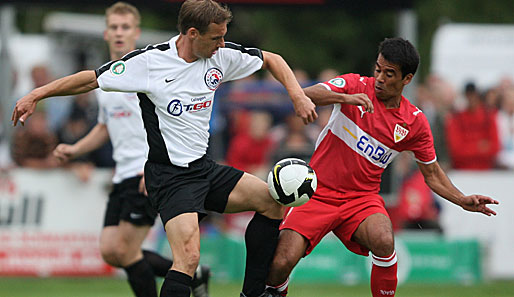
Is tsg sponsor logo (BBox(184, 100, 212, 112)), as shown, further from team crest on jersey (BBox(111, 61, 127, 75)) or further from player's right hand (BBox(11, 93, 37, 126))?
player's right hand (BBox(11, 93, 37, 126))

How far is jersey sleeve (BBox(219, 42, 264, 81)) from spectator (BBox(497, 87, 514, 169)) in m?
7.14

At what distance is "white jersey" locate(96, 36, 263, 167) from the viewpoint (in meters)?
6.65

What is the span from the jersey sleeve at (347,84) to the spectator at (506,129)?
21.3 feet

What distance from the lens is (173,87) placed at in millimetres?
6680

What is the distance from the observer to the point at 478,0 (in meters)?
23.0

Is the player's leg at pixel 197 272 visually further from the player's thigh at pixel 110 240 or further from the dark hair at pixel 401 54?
the dark hair at pixel 401 54

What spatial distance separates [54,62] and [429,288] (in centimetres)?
995

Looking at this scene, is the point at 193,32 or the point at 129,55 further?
the point at 129,55

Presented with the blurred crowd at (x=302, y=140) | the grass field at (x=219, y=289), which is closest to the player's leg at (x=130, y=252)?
the grass field at (x=219, y=289)

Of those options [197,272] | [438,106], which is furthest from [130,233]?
[438,106]

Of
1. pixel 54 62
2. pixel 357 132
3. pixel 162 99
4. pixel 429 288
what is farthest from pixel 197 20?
pixel 54 62

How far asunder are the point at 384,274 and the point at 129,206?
2.49 metres

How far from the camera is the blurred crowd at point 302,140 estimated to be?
12.5 m

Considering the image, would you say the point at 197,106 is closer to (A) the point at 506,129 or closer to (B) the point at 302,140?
(B) the point at 302,140
